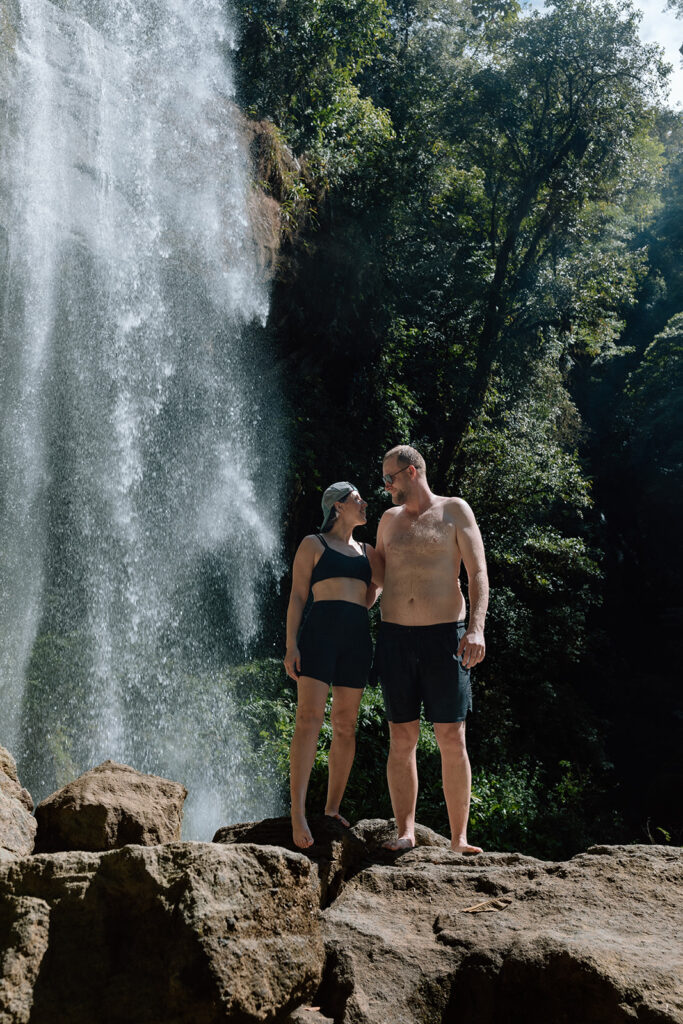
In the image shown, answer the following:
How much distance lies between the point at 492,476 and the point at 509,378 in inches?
111

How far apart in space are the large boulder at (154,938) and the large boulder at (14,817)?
59cm

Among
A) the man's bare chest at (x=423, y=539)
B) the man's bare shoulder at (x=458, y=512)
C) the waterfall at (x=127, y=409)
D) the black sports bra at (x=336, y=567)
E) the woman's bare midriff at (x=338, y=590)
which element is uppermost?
the waterfall at (x=127, y=409)

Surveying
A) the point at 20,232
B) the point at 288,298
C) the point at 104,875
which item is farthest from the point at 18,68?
the point at 104,875

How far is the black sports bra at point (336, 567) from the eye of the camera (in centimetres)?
416

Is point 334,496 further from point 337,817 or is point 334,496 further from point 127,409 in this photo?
point 127,409

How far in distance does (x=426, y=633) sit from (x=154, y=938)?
6.90 feet

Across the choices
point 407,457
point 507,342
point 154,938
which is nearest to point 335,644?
point 407,457

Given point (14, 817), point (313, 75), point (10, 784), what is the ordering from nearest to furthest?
point (14, 817) → point (10, 784) → point (313, 75)

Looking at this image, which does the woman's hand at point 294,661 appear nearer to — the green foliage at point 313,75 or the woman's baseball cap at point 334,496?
the woman's baseball cap at point 334,496

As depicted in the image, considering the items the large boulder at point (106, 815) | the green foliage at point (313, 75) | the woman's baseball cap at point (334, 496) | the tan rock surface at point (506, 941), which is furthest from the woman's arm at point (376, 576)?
the green foliage at point (313, 75)

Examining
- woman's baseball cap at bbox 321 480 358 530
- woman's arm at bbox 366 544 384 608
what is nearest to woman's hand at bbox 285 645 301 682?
woman's arm at bbox 366 544 384 608

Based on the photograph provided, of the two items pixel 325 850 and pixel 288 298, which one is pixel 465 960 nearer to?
pixel 325 850

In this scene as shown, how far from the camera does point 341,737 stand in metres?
4.09

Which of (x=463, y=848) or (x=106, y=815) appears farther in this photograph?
(x=463, y=848)
